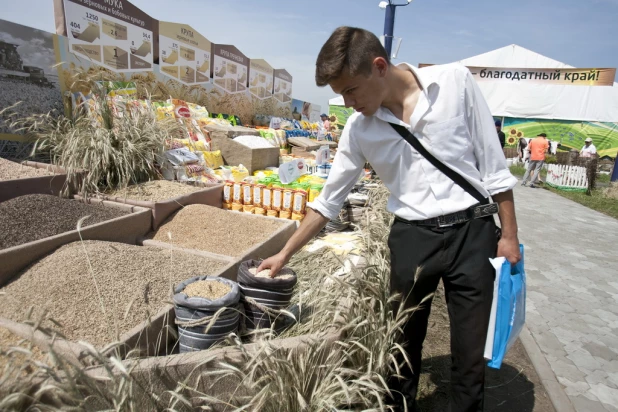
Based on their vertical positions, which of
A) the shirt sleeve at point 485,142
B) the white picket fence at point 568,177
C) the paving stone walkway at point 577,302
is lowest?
the paving stone walkway at point 577,302

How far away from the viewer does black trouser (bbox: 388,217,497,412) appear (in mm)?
1450

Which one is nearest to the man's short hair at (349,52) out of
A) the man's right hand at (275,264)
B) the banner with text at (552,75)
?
the man's right hand at (275,264)

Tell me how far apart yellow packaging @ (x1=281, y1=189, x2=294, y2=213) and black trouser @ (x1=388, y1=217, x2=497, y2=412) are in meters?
2.10

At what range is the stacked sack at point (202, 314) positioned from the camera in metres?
1.49

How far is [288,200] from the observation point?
12.1 ft

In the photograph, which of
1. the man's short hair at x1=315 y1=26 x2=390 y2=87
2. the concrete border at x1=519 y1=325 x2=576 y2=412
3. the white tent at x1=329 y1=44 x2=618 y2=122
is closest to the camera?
the man's short hair at x1=315 y1=26 x2=390 y2=87

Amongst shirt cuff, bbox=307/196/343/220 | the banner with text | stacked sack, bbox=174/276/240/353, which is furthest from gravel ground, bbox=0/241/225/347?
the banner with text

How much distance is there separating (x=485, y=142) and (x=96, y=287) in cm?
156

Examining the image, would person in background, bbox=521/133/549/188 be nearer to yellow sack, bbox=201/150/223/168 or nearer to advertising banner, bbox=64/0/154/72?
yellow sack, bbox=201/150/223/168

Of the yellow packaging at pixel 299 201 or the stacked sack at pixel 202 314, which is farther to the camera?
the yellow packaging at pixel 299 201

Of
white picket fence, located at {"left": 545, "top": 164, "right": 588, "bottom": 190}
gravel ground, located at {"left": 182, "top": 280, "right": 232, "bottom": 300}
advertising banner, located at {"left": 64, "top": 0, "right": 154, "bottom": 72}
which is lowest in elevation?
white picket fence, located at {"left": 545, "top": 164, "right": 588, "bottom": 190}

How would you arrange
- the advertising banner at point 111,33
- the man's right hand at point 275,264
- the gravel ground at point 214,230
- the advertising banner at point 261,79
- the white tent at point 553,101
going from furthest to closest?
1. the white tent at point 553,101
2. the advertising banner at point 261,79
3. the advertising banner at point 111,33
4. the gravel ground at point 214,230
5. the man's right hand at point 275,264

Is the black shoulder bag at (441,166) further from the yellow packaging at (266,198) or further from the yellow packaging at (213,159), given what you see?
the yellow packaging at (213,159)

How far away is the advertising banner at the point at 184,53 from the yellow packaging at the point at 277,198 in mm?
4399
